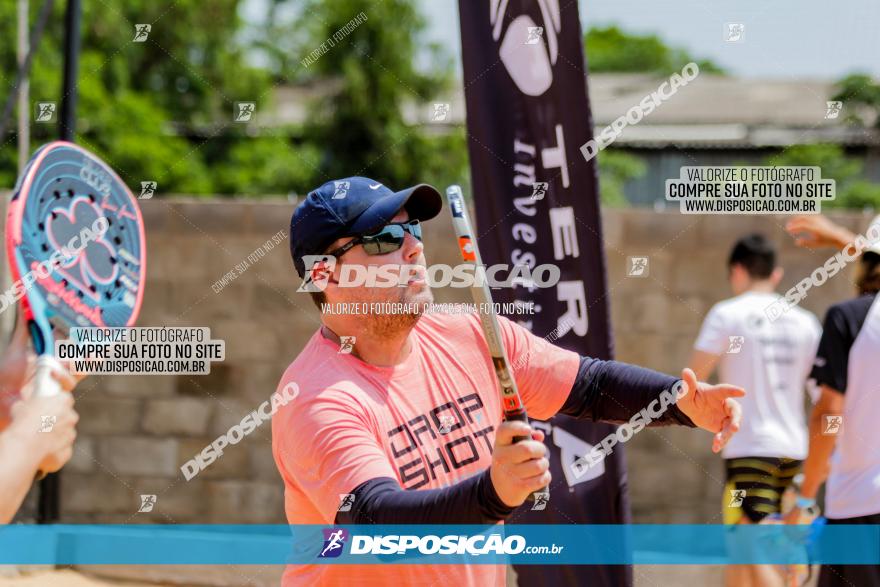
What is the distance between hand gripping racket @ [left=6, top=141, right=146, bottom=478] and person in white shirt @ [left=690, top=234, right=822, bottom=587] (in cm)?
265

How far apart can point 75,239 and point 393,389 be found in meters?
1.71

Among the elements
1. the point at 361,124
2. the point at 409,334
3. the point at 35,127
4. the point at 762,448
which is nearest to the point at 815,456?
the point at 762,448

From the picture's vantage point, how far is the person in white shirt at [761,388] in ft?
16.9

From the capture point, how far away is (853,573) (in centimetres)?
394

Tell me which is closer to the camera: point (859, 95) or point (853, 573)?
point (853, 573)

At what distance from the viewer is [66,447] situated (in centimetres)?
287

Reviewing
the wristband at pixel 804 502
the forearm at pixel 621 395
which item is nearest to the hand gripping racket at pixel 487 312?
the forearm at pixel 621 395

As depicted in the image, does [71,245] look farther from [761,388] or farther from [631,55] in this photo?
[631,55]

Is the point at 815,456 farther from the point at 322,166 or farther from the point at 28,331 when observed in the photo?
the point at 322,166

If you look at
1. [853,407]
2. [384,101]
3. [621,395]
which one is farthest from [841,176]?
[621,395]

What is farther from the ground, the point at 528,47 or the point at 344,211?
the point at 528,47

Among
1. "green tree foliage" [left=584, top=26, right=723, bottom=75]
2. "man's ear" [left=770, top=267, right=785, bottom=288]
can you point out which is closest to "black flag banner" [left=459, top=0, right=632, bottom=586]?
"man's ear" [left=770, top=267, right=785, bottom=288]

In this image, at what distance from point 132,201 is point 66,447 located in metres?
1.64

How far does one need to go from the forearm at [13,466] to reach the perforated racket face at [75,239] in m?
0.62
